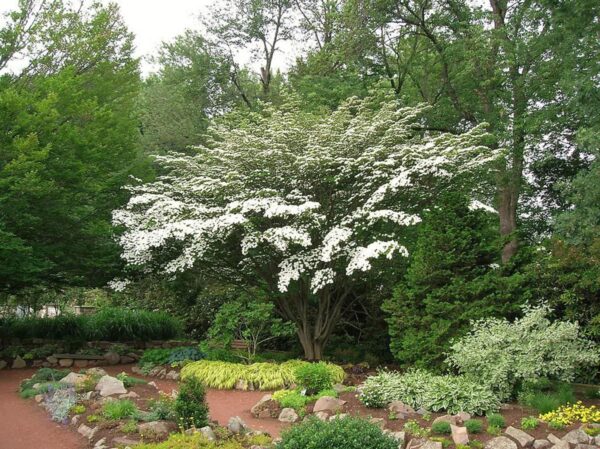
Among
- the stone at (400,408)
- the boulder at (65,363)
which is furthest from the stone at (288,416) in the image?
the boulder at (65,363)

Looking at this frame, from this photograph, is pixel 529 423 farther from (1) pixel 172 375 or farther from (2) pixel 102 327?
(2) pixel 102 327

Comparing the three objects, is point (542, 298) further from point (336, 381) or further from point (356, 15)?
point (356, 15)

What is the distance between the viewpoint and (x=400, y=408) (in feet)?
22.1

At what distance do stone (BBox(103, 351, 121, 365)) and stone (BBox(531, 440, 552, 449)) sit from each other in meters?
9.06

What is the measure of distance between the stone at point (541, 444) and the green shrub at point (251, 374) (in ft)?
11.5

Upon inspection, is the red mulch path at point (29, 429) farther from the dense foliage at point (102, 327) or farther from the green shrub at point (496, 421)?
the green shrub at point (496, 421)

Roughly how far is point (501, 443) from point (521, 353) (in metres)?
1.71

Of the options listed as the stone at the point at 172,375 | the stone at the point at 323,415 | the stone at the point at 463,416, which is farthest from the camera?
the stone at the point at 172,375

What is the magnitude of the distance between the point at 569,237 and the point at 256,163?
5721 mm

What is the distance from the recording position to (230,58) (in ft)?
69.8

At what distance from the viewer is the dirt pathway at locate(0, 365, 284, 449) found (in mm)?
6156

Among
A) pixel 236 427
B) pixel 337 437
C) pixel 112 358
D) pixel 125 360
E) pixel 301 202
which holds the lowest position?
pixel 125 360

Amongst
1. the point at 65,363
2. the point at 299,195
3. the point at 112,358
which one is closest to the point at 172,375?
the point at 112,358

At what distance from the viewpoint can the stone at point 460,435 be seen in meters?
5.65
